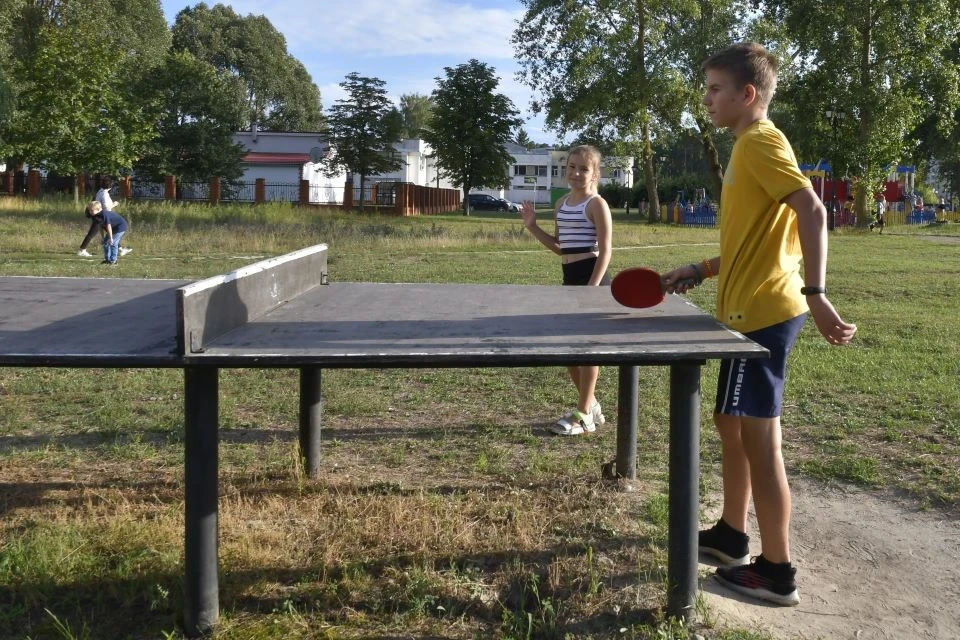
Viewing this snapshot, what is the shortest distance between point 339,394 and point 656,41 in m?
41.0

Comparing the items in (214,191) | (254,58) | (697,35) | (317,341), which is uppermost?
(254,58)

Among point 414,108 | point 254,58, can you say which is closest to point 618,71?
point 254,58

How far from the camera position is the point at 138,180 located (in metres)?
49.9

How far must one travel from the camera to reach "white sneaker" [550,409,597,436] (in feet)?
18.2

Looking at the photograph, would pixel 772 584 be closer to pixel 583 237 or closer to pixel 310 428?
pixel 310 428

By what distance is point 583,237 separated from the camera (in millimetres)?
5574

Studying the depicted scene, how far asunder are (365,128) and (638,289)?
51802 mm

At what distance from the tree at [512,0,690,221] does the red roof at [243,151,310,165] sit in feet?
77.0

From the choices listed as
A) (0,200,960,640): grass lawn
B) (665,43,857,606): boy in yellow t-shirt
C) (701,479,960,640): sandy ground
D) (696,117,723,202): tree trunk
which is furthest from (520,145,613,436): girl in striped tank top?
(696,117,723,202): tree trunk

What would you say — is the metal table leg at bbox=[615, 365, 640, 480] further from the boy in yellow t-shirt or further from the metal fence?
the metal fence

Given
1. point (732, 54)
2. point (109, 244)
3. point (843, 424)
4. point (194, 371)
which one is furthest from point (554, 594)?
point (109, 244)

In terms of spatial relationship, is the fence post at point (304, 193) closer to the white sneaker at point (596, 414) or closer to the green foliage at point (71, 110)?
the green foliage at point (71, 110)

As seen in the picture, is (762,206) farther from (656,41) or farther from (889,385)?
(656,41)

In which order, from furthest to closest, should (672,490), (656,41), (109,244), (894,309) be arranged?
(656,41) < (109,244) < (894,309) < (672,490)
